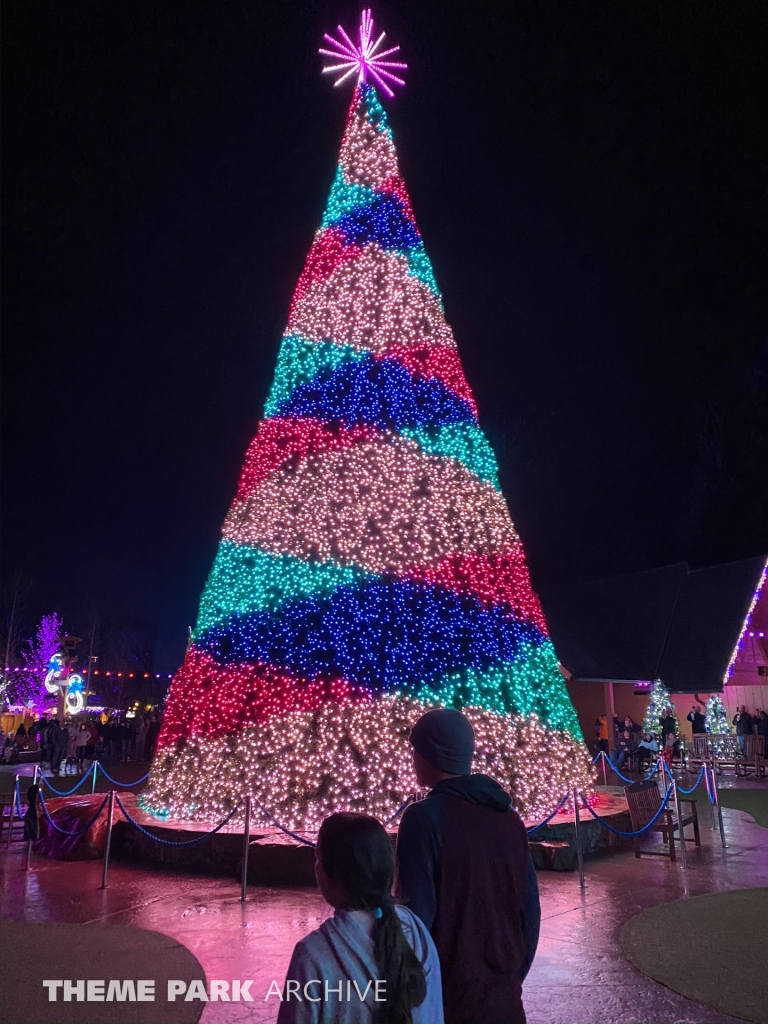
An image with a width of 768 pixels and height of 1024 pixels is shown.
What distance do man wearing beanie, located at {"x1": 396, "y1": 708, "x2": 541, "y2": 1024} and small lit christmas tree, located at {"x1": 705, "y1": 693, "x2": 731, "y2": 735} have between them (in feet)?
73.0

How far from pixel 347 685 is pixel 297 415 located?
12.3 ft

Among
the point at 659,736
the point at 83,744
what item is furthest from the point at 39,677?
the point at 659,736

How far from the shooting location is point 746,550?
30703 mm

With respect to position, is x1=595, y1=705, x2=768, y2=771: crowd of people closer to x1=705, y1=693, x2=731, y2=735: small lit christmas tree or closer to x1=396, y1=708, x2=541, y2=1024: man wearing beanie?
x1=705, y1=693, x2=731, y2=735: small lit christmas tree

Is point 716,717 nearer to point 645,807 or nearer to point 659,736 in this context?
point 659,736

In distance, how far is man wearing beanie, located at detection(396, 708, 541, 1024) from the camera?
2.24m

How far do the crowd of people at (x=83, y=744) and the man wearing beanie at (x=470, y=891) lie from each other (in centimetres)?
1748

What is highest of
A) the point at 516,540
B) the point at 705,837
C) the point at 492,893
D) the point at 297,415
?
the point at 297,415

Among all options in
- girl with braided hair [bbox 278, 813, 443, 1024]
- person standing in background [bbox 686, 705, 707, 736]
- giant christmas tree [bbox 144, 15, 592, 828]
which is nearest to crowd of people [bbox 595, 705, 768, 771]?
person standing in background [bbox 686, 705, 707, 736]

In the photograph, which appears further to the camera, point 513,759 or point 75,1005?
point 513,759

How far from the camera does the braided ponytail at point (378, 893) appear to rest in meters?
1.72

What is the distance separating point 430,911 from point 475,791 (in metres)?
0.39

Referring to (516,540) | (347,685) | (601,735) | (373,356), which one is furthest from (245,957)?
(601,735)

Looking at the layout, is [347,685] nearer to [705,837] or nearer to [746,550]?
[705,837]
